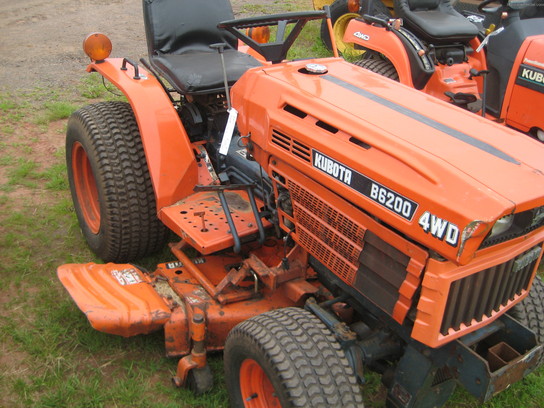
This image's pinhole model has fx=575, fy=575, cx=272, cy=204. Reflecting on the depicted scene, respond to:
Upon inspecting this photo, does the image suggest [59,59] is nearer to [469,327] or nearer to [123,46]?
[123,46]

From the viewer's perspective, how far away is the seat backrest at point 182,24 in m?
3.40

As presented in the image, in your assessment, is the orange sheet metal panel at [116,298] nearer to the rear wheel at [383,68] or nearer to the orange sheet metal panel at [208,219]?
the orange sheet metal panel at [208,219]

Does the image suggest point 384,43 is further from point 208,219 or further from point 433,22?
point 208,219

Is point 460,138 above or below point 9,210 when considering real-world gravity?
above

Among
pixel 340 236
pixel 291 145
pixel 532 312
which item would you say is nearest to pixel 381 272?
pixel 340 236

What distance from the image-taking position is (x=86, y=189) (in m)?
3.59

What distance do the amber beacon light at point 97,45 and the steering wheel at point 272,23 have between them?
928mm

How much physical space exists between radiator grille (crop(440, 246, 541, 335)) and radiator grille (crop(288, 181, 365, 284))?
0.39 meters

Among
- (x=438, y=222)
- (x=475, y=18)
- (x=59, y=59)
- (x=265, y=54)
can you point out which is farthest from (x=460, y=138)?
(x=59, y=59)

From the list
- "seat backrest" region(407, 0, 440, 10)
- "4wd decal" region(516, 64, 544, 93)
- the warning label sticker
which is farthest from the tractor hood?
"seat backrest" region(407, 0, 440, 10)

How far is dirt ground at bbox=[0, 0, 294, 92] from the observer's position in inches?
245

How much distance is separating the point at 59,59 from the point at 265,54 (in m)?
4.71

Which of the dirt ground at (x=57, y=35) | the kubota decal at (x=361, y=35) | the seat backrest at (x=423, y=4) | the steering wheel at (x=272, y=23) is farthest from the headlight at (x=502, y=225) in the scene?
the dirt ground at (x=57, y=35)

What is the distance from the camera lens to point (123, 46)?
720cm
